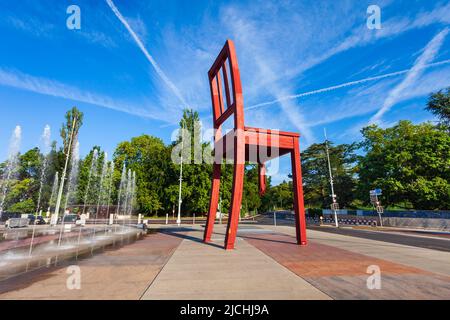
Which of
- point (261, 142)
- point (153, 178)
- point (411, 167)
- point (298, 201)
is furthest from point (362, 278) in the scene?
point (153, 178)

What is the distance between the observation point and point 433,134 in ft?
93.8

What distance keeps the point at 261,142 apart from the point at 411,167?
30712 mm

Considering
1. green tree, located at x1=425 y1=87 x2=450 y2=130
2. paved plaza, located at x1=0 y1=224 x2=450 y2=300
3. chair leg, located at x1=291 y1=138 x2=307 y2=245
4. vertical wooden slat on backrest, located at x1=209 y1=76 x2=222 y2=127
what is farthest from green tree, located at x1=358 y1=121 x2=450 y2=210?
vertical wooden slat on backrest, located at x1=209 y1=76 x2=222 y2=127

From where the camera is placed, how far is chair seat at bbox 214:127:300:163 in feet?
30.2

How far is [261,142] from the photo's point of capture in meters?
9.42

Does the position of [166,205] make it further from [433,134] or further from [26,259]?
[433,134]

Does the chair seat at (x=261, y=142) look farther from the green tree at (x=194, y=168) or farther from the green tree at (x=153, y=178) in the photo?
the green tree at (x=153, y=178)

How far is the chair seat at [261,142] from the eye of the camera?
9203mm

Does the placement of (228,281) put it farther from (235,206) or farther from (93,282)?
(235,206)

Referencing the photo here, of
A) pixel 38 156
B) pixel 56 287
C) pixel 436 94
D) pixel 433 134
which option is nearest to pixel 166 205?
pixel 38 156

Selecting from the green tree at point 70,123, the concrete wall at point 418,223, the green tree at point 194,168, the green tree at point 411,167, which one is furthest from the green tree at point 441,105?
the green tree at point 70,123

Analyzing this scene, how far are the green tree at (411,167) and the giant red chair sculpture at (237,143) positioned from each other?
2619 cm

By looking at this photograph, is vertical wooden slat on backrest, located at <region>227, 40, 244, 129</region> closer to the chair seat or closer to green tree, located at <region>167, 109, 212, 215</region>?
the chair seat

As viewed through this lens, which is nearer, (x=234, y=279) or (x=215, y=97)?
(x=234, y=279)
